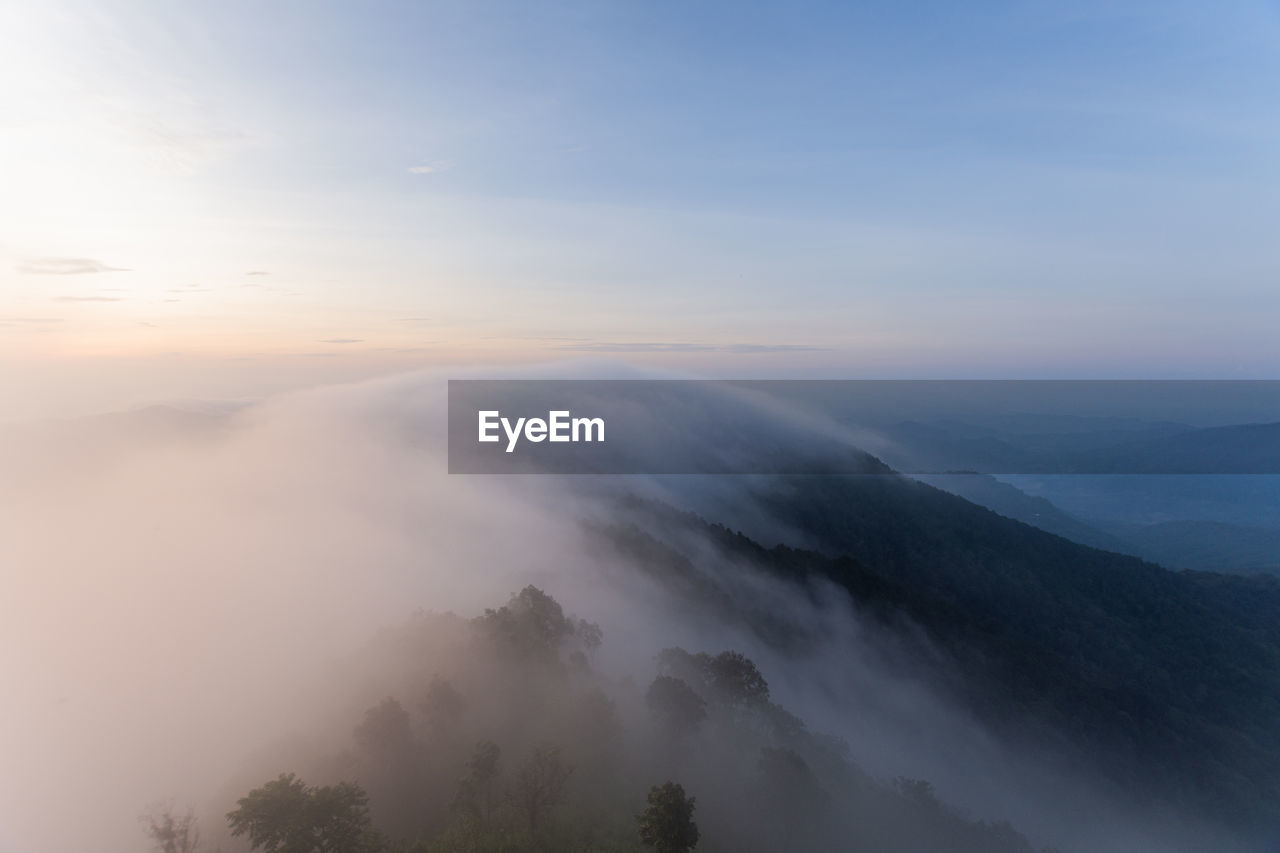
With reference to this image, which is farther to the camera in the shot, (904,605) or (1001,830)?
(904,605)

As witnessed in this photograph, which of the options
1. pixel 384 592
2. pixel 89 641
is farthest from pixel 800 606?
pixel 89 641

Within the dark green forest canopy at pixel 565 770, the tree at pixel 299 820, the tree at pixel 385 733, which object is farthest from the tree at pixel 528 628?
the tree at pixel 299 820

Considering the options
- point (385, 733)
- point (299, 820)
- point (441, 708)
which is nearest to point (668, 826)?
point (299, 820)

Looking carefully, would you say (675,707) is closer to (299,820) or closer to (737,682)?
(737,682)

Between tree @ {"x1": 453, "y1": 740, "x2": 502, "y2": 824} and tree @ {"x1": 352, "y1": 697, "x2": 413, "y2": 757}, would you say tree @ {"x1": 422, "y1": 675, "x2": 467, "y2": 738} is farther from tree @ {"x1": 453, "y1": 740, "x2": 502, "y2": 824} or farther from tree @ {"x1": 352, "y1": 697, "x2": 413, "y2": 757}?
tree @ {"x1": 453, "y1": 740, "x2": 502, "y2": 824}

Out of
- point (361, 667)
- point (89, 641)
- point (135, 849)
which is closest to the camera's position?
point (135, 849)

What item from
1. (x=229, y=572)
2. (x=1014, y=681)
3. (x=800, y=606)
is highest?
(x=229, y=572)

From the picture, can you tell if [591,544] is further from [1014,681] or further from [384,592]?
[1014,681]

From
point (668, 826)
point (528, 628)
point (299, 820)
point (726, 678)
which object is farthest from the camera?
point (528, 628)
